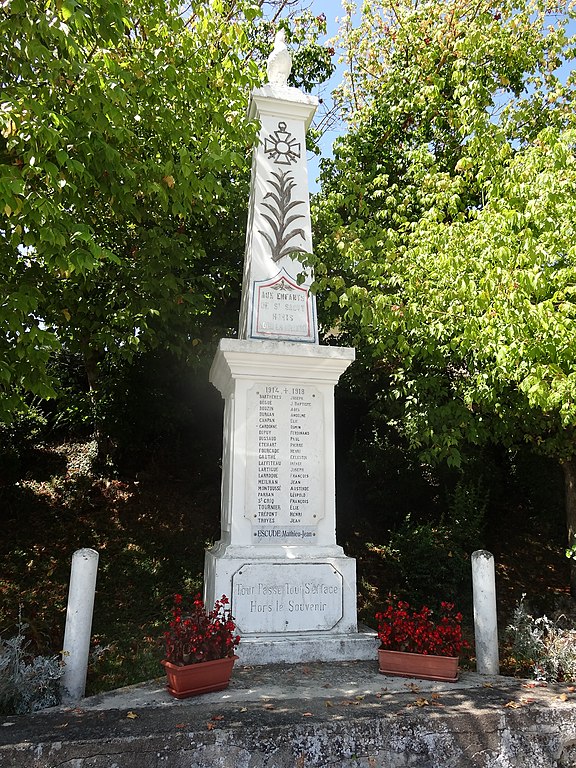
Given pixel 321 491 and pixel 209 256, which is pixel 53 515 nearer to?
pixel 209 256

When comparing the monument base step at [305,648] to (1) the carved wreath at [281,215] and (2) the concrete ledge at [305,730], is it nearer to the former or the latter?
(2) the concrete ledge at [305,730]

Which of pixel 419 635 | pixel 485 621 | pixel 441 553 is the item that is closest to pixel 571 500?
pixel 441 553

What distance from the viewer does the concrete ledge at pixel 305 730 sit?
10.6 ft

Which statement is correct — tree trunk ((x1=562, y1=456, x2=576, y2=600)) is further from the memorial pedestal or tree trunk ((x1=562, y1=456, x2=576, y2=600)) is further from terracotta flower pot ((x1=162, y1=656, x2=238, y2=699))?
terracotta flower pot ((x1=162, y1=656, x2=238, y2=699))

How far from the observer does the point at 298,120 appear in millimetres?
7559

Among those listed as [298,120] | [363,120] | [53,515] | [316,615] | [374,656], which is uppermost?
[363,120]

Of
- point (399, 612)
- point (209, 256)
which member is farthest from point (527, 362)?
point (209, 256)

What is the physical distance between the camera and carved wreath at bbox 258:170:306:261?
7016mm

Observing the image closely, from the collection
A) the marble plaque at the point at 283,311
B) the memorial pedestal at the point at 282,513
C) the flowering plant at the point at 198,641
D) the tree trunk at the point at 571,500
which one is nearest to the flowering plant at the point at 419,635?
the memorial pedestal at the point at 282,513

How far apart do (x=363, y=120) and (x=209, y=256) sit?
4303mm

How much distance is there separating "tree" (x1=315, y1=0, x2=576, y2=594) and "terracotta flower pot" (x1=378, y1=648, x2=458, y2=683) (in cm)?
274

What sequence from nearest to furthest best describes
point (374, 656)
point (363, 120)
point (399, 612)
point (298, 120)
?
point (399, 612), point (374, 656), point (298, 120), point (363, 120)

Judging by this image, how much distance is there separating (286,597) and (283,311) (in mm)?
3123

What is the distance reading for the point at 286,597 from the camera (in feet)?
18.4
